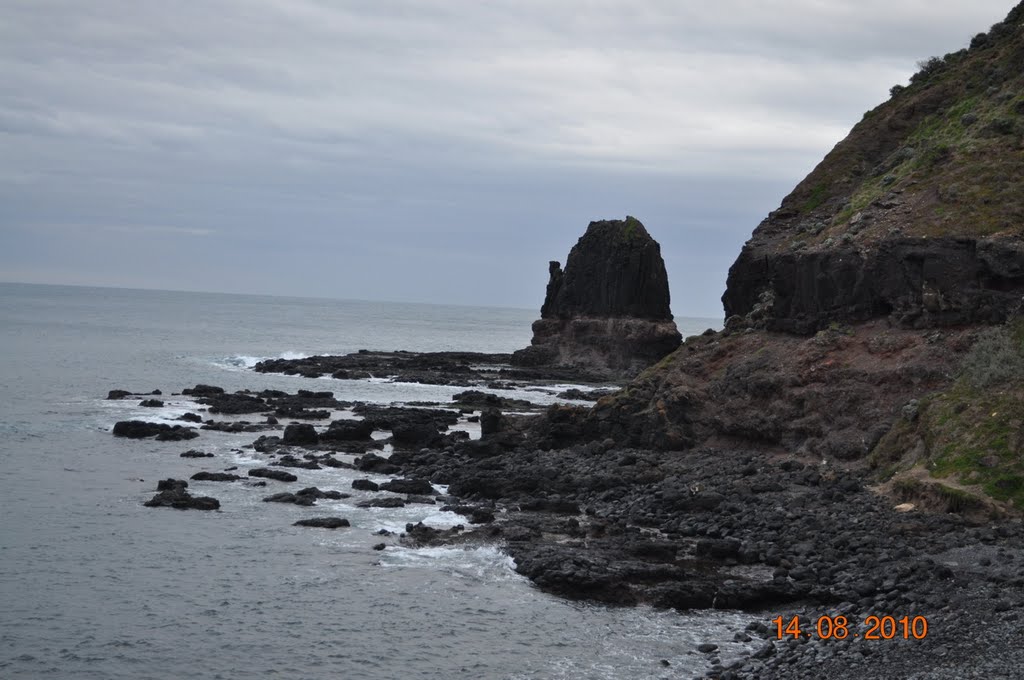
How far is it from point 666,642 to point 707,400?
756 inches

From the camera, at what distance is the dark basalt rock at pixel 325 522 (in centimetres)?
3259

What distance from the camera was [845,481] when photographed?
1224 inches

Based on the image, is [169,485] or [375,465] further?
[375,465]

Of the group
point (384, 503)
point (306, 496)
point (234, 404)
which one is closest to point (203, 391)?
point (234, 404)

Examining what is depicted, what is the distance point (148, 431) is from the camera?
169ft

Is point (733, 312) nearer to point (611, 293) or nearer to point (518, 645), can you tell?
point (518, 645)

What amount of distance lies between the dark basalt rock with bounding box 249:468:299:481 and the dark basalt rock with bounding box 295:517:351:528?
7.26 meters

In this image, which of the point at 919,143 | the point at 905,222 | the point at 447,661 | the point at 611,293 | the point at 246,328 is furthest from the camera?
the point at 246,328

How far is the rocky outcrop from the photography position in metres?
97.9

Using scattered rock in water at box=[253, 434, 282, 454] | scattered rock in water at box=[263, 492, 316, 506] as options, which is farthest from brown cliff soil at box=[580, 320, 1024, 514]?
scattered rock in water at box=[253, 434, 282, 454]

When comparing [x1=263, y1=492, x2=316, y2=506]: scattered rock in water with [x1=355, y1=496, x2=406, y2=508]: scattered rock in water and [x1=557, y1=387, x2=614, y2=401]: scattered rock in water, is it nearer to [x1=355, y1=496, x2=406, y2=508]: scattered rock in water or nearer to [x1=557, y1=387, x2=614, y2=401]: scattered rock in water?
[x1=355, y1=496, x2=406, y2=508]: scattered rock in water

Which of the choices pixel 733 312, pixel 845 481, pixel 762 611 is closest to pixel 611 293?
pixel 733 312

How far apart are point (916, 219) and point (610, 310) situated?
62651 millimetres

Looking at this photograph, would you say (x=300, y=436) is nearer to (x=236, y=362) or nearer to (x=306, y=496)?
(x=306, y=496)
